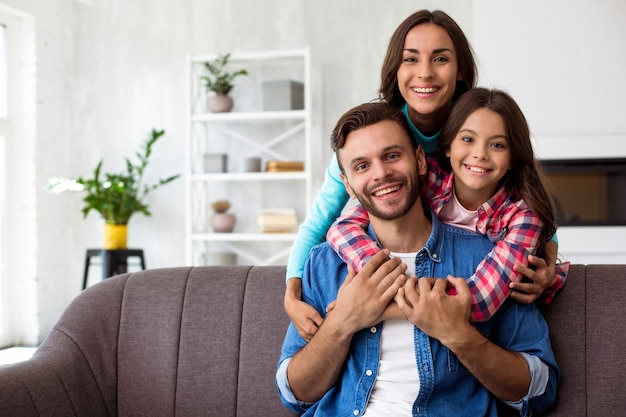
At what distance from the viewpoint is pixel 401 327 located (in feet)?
5.59

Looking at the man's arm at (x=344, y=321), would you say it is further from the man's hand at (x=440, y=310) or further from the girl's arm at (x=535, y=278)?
the girl's arm at (x=535, y=278)

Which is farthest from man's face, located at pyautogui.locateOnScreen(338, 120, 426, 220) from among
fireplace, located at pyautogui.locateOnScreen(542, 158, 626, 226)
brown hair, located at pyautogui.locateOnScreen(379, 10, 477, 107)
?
fireplace, located at pyautogui.locateOnScreen(542, 158, 626, 226)

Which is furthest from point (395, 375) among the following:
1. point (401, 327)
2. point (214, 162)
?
point (214, 162)

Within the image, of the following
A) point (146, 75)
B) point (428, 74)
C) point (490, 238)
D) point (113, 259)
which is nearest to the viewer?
point (490, 238)

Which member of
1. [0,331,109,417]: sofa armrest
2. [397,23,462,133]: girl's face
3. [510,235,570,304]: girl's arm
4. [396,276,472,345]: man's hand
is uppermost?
[397,23,462,133]: girl's face

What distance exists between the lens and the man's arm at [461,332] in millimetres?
1583

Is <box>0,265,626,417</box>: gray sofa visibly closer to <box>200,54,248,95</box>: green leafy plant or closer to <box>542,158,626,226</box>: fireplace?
<box>542,158,626,226</box>: fireplace

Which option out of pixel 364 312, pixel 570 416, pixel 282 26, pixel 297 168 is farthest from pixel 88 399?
pixel 282 26

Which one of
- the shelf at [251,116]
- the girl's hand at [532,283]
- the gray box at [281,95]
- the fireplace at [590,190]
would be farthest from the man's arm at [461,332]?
the gray box at [281,95]

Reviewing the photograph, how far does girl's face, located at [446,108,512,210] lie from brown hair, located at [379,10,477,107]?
0.29 metres

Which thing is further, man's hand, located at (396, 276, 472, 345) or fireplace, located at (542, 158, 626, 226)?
fireplace, located at (542, 158, 626, 226)

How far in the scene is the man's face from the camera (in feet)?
5.72

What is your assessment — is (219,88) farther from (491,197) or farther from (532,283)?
(532,283)

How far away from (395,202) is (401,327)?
0.29 meters
